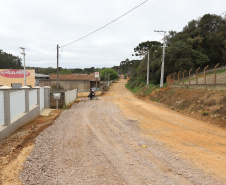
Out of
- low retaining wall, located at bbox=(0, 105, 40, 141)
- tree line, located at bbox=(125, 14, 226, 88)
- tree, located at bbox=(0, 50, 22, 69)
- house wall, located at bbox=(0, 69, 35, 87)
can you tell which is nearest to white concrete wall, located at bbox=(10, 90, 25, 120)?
low retaining wall, located at bbox=(0, 105, 40, 141)

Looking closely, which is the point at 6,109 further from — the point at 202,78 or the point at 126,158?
the point at 202,78

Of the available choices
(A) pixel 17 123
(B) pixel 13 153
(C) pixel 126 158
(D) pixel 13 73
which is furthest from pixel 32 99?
(D) pixel 13 73

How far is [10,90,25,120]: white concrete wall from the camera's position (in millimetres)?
7249

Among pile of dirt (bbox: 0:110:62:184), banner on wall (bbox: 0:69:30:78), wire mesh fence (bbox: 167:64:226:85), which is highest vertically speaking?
banner on wall (bbox: 0:69:30:78)

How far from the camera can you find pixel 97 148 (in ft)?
16.9

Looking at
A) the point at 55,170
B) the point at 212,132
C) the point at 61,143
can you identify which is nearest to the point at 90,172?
the point at 55,170

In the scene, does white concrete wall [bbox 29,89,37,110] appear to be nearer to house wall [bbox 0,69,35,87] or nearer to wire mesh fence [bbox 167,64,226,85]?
wire mesh fence [bbox 167,64,226,85]

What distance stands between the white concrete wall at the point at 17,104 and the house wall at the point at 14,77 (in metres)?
28.1

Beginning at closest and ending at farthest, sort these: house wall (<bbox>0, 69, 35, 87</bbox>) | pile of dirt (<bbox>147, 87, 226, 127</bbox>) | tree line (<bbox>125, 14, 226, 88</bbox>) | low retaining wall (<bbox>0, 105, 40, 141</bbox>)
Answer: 1. low retaining wall (<bbox>0, 105, 40, 141</bbox>)
2. pile of dirt (<bbox>147, 87, 226, 127</bbox>)
3. tree line (<bbox>125, 14, 226, 88</bbox>)
4. house wall (<bbox>0, 69, 35, 87</bbox>)

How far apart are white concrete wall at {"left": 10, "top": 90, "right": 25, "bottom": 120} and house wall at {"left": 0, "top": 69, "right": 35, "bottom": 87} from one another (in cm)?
2810

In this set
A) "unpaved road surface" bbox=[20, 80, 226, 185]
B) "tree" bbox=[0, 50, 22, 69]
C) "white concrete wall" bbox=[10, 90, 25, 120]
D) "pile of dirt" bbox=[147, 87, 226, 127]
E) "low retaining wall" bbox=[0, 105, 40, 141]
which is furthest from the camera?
"tree" bbox=[0, 50, 22, 69]

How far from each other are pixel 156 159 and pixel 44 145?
3.37 metres

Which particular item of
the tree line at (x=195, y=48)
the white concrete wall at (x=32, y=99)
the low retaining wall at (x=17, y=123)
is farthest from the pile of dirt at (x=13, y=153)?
the tree line at (x=195, y=48)

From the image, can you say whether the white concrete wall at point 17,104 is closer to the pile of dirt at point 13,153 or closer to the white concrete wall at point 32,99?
the pile of dirt at point 13,153
